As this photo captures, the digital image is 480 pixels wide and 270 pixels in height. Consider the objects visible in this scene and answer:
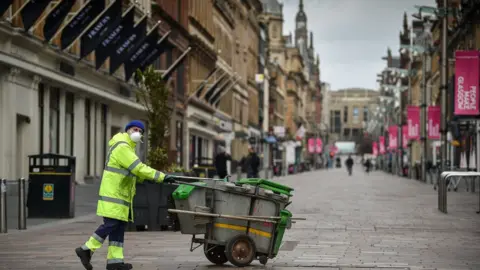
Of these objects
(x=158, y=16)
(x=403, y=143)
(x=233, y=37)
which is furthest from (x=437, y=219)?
(x=403, y=143)

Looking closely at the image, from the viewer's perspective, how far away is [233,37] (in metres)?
89.1

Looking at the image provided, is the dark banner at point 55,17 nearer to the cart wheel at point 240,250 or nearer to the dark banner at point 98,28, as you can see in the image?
the dark banner at point 98,28

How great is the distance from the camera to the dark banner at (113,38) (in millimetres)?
36875

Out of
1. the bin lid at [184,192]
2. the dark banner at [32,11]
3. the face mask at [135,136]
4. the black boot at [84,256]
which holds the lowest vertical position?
the black boot at [84,256]

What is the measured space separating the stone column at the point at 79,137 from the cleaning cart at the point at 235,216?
84.7ft

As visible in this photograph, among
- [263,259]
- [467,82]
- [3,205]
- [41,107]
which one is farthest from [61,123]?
[263,259]

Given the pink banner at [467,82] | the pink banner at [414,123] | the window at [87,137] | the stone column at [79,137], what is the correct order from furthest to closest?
the pink banner at [414,123], the pink banner at [467,82], the window at [87,137], the stone column at [79,137]

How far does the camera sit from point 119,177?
1231 centimetres

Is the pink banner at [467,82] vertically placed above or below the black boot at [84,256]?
above

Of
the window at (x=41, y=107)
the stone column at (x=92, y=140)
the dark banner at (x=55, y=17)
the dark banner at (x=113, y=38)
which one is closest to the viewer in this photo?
the dark banner at (x=55, y=17)

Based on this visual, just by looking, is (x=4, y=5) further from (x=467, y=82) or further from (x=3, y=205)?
(x=467, y=82)

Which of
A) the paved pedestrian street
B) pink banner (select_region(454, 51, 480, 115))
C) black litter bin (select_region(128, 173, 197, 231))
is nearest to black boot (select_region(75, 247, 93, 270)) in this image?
the paved pedestrian street

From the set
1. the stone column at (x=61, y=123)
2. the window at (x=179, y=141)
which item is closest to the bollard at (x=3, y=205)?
the stone column at (x=61, y=123)

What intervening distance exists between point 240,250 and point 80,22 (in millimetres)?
21484
